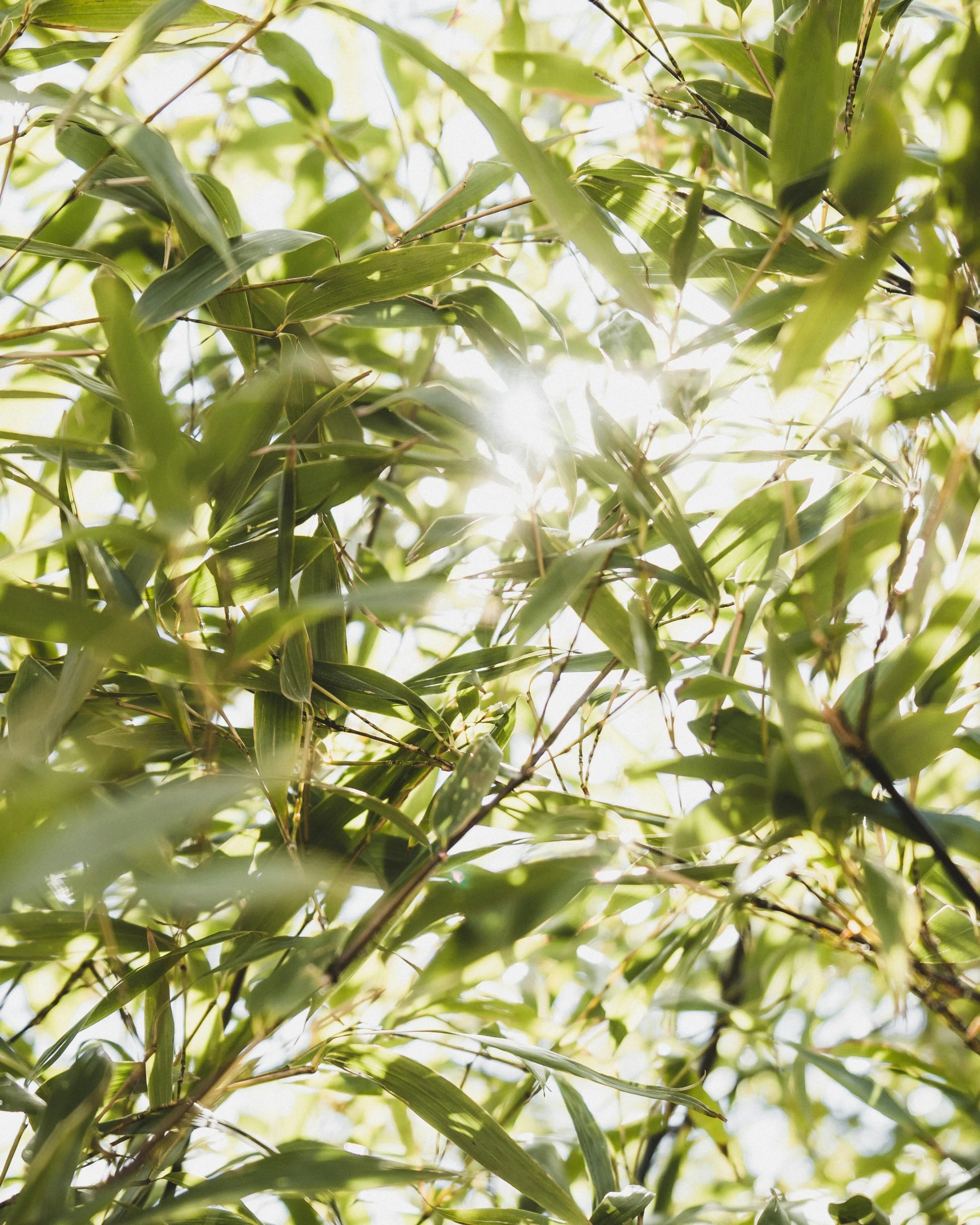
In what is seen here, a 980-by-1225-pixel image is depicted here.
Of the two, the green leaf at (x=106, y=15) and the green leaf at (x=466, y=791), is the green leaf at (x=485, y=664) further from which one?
the green leaf at (x=106, y=15)

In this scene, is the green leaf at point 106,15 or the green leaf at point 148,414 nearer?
the green leaf at point 148,414

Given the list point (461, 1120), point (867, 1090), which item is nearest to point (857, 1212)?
point (867, 1090)

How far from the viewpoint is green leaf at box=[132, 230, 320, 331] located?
1.05 ft

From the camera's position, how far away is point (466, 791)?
0.98 ft

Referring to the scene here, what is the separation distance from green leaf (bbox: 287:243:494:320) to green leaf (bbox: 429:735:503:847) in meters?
0.20

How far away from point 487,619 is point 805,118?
0.27 m

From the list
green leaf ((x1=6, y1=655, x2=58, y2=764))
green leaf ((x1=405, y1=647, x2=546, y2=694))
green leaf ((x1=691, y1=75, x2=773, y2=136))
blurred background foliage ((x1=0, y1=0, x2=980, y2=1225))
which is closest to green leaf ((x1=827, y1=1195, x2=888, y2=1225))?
blurred background foliage ((x1=0, y1=0, x2=980, y2=1225))

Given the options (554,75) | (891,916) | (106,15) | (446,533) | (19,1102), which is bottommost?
(19,1102)

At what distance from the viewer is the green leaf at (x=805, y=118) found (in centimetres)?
26

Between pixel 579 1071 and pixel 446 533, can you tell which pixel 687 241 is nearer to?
pixel 446 533

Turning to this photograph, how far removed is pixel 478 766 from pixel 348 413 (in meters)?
0.20

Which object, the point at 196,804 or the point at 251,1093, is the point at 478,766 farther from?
the point at 251,1093

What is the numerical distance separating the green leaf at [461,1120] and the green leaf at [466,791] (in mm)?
128

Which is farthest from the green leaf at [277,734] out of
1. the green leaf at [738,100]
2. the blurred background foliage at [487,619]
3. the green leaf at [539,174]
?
the green leaf at [738,100]
